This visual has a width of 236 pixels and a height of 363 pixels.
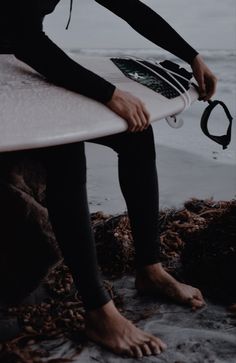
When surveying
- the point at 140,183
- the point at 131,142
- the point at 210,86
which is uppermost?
the point at 210,86

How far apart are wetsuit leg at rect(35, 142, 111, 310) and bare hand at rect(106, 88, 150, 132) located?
16cm

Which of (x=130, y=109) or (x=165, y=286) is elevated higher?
(x=130, y=109)

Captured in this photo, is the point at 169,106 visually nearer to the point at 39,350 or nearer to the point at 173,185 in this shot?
the point at 39,350

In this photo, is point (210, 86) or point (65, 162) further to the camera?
point (210, 86)

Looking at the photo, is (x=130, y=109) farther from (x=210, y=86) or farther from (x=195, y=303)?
(x=195, y=303)

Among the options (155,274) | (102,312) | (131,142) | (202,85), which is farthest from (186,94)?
(102,312)

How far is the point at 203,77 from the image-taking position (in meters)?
1.93

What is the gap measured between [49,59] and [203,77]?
681mm

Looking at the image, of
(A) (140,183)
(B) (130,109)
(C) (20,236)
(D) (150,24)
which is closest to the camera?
(B) (130,109)

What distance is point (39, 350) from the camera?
1.56 m

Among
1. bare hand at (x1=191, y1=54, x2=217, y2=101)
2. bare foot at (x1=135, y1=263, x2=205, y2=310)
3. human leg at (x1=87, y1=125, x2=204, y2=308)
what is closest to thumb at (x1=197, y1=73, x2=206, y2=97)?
bare hand at (x1=191, y1=54, x2=217, y2=101)

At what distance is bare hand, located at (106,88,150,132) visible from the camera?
1461mm

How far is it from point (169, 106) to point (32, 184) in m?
Result: 0.53

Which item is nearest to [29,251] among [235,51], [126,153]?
[126,153]
